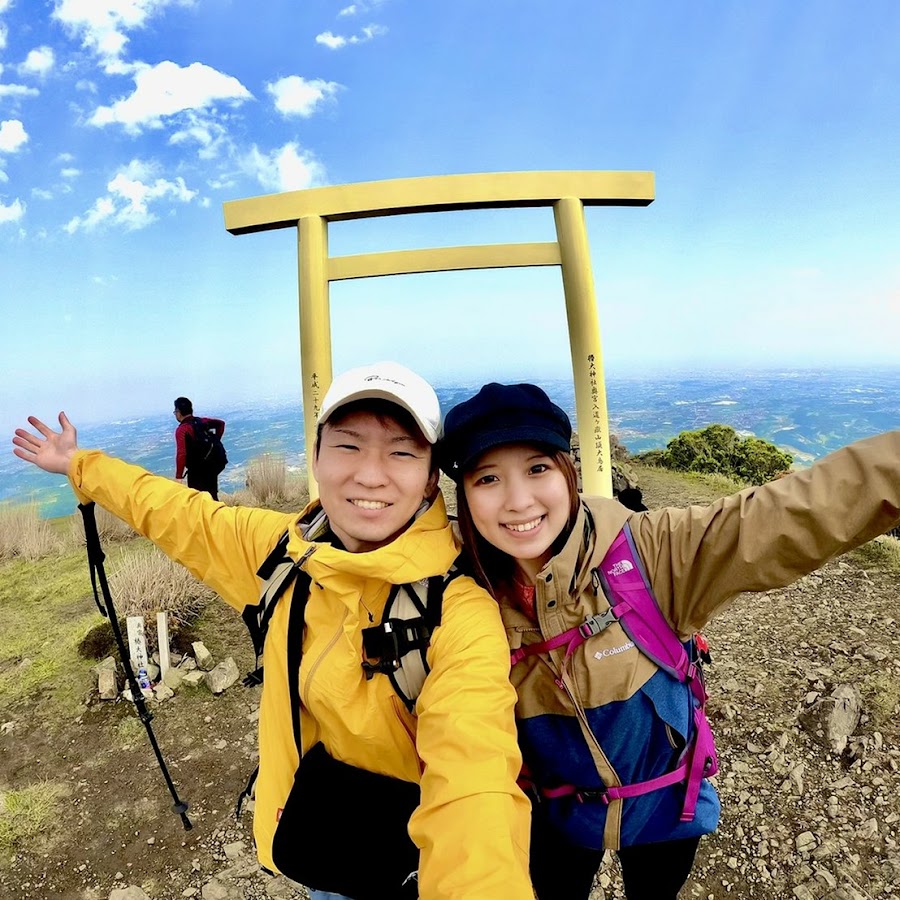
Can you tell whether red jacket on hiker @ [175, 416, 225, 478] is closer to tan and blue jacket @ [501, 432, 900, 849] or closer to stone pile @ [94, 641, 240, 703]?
stone pile @ [94, 641, 240, 703]

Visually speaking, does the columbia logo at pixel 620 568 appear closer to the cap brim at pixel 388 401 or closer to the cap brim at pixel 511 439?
the cap brim at pixel 511 439

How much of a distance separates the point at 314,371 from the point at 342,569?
2554 millimetres

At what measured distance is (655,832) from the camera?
1.51 metres

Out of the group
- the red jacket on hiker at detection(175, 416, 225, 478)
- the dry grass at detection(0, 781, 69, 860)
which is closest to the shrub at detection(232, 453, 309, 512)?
the red jacket on hiker at detection(175, 416, 225, 478)

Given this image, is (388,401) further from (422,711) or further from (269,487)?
(269,487)

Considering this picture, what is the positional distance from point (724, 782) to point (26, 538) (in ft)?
26.6

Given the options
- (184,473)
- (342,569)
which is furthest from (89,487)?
(184,473)

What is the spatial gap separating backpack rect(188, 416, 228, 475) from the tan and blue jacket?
6.39 meters

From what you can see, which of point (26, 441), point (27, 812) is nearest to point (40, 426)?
point (26, 441)

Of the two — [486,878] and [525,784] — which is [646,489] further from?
[486,878]

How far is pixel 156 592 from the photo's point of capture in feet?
15.8

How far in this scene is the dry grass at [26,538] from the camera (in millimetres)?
7281

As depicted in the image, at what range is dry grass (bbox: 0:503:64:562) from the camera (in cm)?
728

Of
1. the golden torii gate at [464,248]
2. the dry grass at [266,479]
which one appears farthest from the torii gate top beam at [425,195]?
the dry grass at [266,479]
